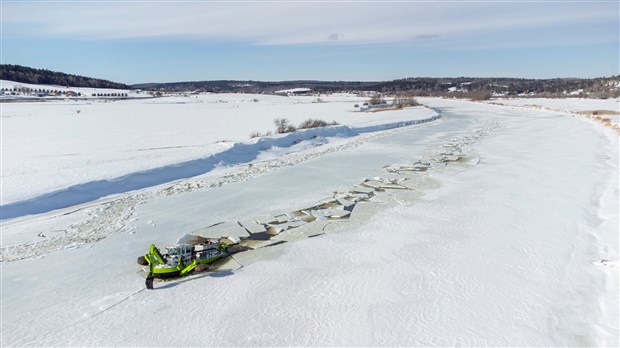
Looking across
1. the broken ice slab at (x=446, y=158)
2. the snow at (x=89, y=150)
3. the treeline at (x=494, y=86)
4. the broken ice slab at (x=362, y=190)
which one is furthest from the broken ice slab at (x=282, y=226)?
the treeline at (x=494, y=86)

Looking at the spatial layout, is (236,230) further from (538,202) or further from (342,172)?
(538,202)

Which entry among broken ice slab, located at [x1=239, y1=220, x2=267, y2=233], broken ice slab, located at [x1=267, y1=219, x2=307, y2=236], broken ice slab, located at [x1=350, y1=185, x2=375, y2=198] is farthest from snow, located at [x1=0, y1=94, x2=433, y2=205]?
broken ice slab, located at [x1=350, y1=185, x2=375, y2=198]

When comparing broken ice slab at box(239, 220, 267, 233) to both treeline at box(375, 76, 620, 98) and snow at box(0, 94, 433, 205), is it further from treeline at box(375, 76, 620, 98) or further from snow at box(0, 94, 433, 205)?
treeline at box(375, 76, 620, 98)

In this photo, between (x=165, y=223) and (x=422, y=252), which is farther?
(x=165, y=223)

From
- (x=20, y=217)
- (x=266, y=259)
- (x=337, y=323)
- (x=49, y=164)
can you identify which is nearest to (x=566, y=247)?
(x=337, y=323)

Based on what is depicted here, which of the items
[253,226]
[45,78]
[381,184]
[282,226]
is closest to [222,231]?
[253,226]

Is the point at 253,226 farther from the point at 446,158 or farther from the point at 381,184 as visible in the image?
the point at 446,158
